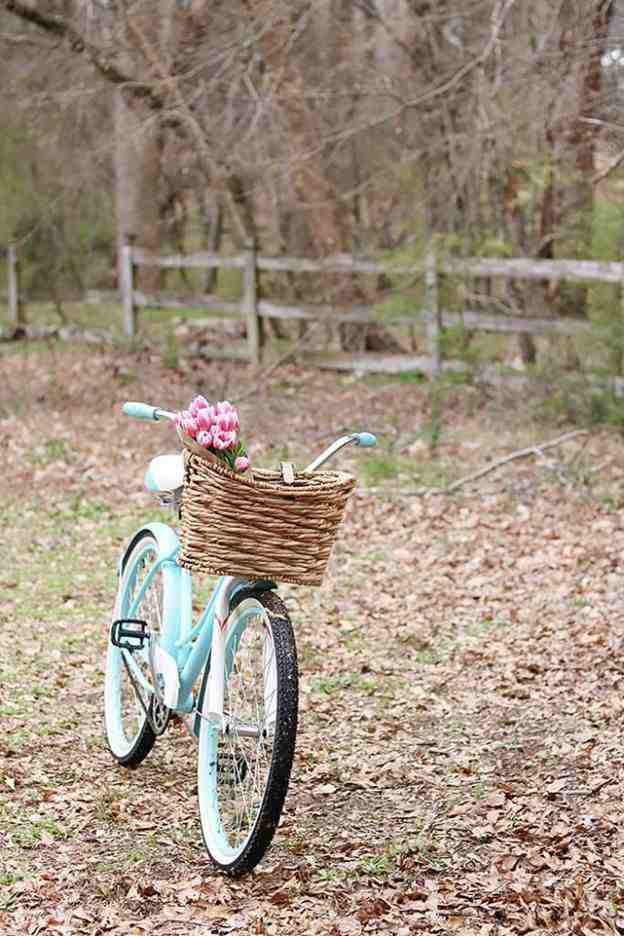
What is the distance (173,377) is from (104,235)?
6.62 m

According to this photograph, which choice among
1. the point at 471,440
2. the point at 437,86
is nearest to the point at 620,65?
the point at 437,86

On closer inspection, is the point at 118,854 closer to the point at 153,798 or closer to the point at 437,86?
the point at 153,798

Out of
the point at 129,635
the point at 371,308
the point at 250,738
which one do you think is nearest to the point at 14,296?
the point at 371,308

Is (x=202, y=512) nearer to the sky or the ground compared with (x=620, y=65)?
nearer to the ground

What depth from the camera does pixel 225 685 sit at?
13.3ft

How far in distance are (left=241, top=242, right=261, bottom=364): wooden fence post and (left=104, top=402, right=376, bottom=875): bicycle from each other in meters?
9.85

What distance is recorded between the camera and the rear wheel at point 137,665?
471 cm

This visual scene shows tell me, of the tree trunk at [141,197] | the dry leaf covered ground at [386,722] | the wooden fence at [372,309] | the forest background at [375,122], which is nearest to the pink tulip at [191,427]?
the dry leaf covered ground at [386,722]

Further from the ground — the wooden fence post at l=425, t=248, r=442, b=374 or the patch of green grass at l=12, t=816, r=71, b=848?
the wooden fence post at l=425, t=248, r=442, b=374

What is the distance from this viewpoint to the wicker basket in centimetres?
371

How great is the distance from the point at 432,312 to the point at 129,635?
8122 millimetres

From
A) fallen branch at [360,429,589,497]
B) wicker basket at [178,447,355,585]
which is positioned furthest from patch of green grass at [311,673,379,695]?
fallen branch at [360,429,589,497]

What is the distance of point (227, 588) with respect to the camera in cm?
404

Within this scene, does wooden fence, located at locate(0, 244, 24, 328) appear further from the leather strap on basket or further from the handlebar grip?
the leather strap on basket
